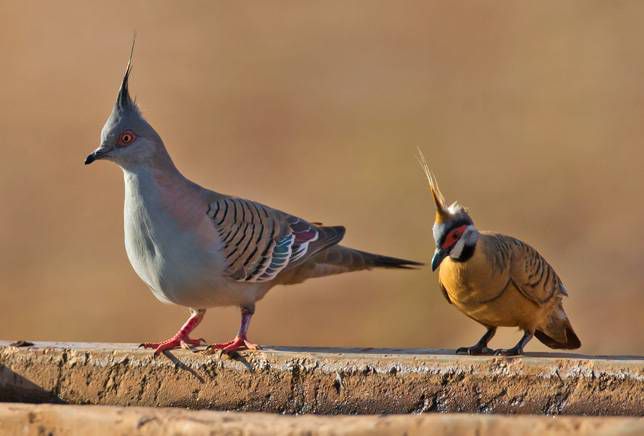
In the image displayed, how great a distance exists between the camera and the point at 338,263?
6.05 m

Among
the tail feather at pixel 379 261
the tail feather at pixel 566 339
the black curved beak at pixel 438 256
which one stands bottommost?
the tail feather at pixel 566 339

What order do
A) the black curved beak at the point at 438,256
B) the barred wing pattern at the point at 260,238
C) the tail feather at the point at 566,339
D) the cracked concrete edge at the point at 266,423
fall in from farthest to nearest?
the tail feather at the point at 566,339 < the barred wing pattern at the point at 260,238 < the black curved beak at the point at 438,256 < the cracked concrete edge at the point at 266,423

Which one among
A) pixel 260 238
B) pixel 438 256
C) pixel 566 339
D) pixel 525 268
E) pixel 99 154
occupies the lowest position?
pixel 566 339

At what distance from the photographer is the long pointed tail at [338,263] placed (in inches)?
234

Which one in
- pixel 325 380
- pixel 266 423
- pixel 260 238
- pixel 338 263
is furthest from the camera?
pixel 338 263

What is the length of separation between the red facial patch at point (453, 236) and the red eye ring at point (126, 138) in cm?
121

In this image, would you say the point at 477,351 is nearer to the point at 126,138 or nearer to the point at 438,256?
the point at 438,256

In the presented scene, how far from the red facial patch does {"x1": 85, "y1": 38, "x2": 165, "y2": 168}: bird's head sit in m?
1.14

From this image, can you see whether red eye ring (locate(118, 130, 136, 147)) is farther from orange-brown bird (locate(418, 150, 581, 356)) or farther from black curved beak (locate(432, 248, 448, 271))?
black curved beak (locate(432, 248, 448, 271))

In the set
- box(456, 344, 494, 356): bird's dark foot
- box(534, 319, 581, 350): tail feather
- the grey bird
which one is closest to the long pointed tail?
the grey bird

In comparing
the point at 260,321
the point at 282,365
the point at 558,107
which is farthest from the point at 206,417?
the point at 558,107

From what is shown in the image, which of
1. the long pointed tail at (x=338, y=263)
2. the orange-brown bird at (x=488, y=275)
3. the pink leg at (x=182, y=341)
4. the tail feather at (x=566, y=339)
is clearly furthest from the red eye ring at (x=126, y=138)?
the tail feather at (x=566, y=339)

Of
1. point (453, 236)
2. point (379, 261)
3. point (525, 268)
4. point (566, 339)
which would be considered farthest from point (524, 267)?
point (379, 261)

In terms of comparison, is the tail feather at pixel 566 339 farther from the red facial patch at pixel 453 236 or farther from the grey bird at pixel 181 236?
the grey bird at pixel 181 236
